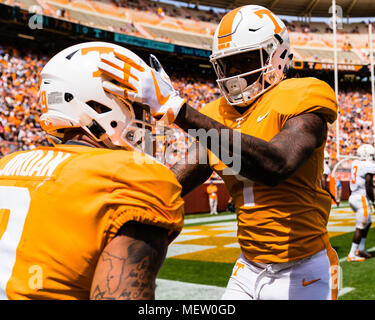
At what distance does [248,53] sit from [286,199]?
32.4 inches

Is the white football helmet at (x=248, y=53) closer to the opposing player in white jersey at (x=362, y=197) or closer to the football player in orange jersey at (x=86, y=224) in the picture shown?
the football player in orange jersey at (x=86, y=224)

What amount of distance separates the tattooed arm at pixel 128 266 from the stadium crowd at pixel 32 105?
5.62 metres

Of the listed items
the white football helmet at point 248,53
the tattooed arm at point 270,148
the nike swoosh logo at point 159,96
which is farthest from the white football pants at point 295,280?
the nike swoosh logo at point 159,96

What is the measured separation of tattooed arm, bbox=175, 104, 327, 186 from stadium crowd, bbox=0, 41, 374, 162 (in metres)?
4.99

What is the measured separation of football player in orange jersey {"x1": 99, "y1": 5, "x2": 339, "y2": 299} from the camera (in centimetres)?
164

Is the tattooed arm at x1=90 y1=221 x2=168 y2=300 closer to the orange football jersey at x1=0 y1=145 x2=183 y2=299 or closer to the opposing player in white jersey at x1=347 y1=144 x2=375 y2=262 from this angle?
the orange football jersey at x1=0 y1=145 x2=183 y2=299

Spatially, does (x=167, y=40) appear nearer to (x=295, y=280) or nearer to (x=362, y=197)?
(x=362, y=197)

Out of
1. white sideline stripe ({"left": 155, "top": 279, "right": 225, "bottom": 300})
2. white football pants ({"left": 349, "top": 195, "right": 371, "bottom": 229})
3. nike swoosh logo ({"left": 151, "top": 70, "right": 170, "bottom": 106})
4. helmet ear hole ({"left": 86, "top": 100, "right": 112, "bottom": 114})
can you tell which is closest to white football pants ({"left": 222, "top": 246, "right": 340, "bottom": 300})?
nike swoosh logo ({"left": 151, "top": 70, "right": 170, "bottom": 106})

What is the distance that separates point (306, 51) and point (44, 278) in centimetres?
3330

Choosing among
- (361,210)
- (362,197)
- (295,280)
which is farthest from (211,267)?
(295,280)

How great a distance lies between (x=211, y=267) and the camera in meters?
6.00

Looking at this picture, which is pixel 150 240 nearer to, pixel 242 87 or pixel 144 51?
pixel 242 87

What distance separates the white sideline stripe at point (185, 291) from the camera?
14.4ft
